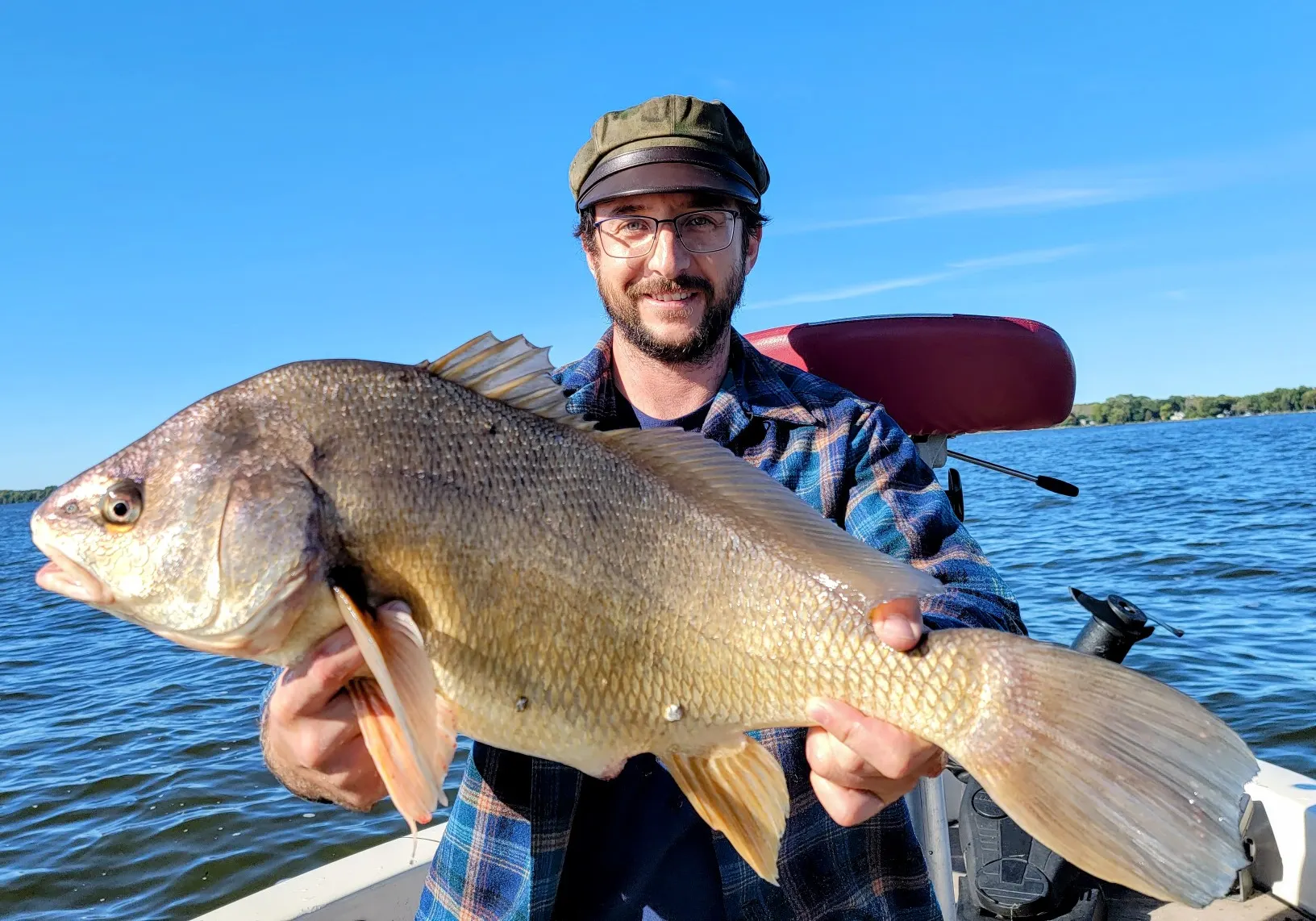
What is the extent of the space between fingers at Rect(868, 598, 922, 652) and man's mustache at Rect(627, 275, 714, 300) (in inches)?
61.6

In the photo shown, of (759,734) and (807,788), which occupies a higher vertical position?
(759,734)

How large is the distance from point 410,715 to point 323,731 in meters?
0.28

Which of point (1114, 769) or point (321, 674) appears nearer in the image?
point (1114, 769)

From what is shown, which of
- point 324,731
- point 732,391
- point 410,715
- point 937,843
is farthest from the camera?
point 937,843

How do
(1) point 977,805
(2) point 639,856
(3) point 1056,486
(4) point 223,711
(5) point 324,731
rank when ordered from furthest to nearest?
(4) point 223,711
(3) point 1056,486
(1) point 977,805
(2) point 639,856
(5) point 324,731

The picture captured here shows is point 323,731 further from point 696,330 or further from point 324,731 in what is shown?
point 696,330

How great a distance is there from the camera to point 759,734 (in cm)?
253

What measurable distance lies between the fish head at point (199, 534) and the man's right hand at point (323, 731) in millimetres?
105

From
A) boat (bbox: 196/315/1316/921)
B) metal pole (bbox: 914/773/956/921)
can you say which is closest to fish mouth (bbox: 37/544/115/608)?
boat (bbox: 196/315/1316/921)

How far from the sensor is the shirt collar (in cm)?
294

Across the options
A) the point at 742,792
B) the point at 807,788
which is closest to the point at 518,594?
the point at 742,792

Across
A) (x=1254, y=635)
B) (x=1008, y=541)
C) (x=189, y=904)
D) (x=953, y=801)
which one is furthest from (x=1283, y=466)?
(x=189, y=904)

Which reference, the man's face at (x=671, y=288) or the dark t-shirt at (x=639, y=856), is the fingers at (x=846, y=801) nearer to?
the dark t-shirt at (x=639, y=856)

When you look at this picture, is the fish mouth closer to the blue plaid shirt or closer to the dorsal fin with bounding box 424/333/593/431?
the dorsal fin with bounding box 424/333/593/431
